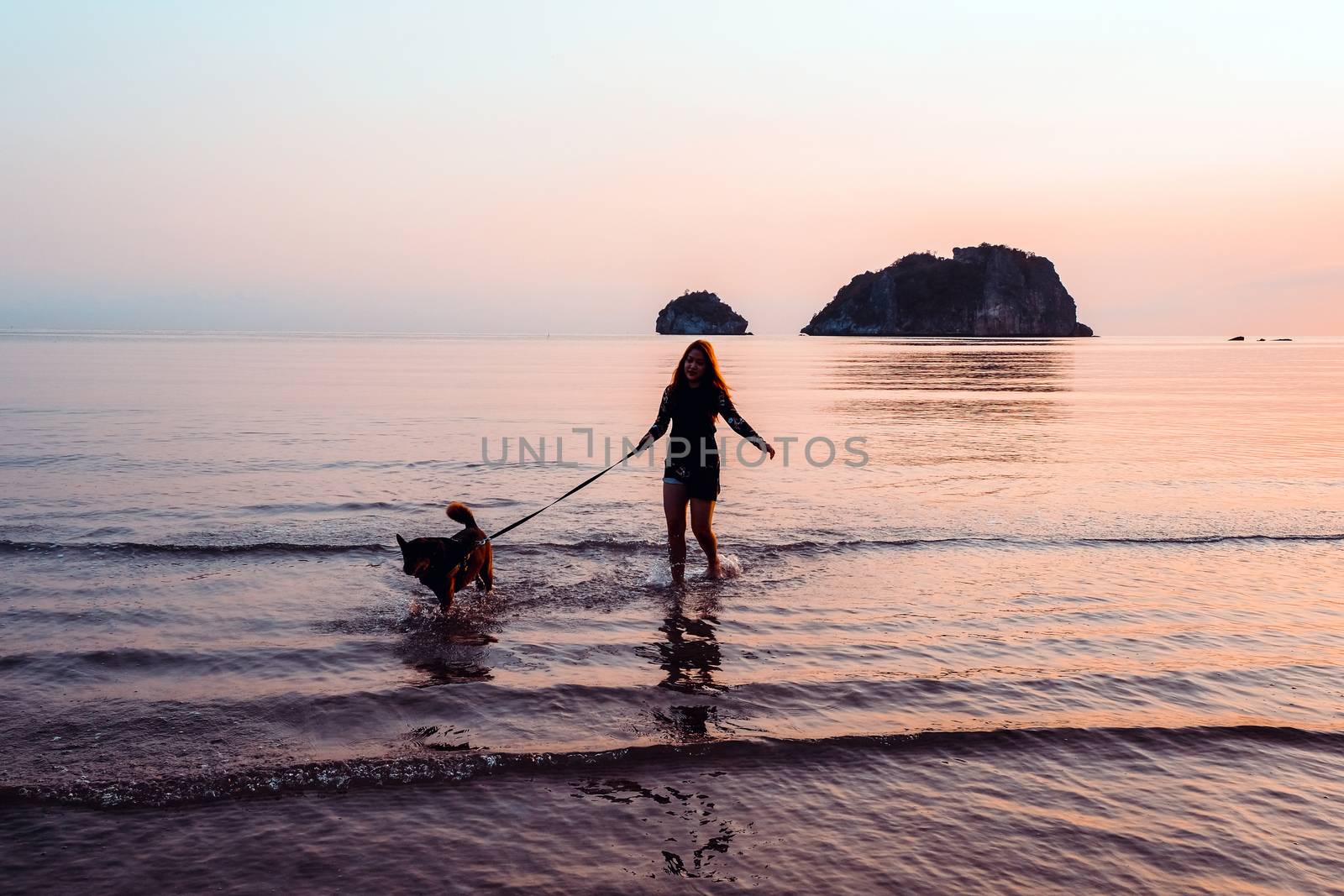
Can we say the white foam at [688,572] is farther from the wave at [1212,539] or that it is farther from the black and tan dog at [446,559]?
the wave at [1212,539]

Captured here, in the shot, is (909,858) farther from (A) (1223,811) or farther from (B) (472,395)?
(B) (472,395)

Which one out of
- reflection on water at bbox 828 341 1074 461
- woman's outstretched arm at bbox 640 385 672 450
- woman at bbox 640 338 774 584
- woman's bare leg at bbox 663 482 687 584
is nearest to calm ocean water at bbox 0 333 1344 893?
woman's bare leg at bbox 663 482 687 584

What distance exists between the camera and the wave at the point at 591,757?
14.9 ft

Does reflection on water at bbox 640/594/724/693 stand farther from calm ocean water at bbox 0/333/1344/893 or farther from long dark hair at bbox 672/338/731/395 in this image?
long dark hair at bbox 672/338/731/395

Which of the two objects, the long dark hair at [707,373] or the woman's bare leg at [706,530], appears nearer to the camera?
the long dark hair at [707,373]

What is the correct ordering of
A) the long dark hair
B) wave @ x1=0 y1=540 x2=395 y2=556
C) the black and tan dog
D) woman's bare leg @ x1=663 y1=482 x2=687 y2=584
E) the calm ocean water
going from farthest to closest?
1. wave @ x1=0 y1=540 x2=395 y2=556
2. woman's bare leg @ x1=663 y1=482 x2=687 y2=584
3. the long dark hair
4. the black and tan dog
5. the calm ocean water

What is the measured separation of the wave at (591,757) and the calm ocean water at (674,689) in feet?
0.08

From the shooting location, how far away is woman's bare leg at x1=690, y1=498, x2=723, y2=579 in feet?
29.6

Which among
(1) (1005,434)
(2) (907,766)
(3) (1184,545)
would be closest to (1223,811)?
(2) (907,766)

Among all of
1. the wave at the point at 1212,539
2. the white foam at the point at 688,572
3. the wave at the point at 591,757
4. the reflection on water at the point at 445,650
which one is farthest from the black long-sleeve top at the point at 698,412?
the wave at the point at 1212,539

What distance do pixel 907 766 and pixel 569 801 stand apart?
6.32 feet

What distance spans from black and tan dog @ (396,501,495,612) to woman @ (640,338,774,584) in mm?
1868

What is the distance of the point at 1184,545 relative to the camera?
10.8m

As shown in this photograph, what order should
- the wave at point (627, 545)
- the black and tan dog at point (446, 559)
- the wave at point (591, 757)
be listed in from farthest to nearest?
the wave at point (627, 545), the black and tan dog at point (446, 559), the wave at point (591, 757)
